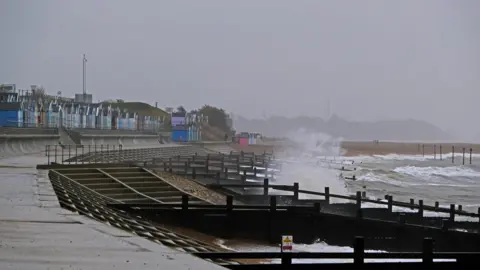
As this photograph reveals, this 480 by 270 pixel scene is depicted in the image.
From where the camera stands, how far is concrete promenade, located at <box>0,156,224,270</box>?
26.2 feet

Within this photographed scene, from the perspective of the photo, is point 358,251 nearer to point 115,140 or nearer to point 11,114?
point 115,140

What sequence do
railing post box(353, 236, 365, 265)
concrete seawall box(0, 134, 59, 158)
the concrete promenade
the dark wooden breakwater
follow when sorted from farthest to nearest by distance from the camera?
concrete seawall box(0, 134, 59, 158)
the dark wooden breakwater
railing post box(353, 236, 365, 265)
the concrete promenade

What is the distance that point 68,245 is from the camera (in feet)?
30.1

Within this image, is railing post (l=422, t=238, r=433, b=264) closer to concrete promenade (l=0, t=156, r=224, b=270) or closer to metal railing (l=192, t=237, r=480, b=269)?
metal railing (l=192, t=237, r=480, b=269)

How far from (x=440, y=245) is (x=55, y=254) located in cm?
1309

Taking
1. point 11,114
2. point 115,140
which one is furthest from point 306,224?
point 11,114

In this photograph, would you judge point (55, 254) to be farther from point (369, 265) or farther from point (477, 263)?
point (477, 263)

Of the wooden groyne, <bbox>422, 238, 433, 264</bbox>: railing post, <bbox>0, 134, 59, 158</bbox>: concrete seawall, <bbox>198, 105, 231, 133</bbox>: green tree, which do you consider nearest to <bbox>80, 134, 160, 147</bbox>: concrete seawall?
<bbox>0, 134, 59, 158</bbox>: concrete seawall

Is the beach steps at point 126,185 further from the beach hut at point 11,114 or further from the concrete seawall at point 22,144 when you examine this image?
the beach hut at point 11,114

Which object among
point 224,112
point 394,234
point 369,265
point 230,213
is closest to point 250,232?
point 230,213

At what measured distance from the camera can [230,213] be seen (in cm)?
2022

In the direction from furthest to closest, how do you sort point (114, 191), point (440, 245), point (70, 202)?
point (114, 191), point (440, 245), point (70, 202)

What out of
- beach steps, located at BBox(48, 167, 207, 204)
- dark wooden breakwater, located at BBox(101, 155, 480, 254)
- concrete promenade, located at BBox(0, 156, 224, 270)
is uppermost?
concrete promenade, located at BBox(0, 156, 224, 270)

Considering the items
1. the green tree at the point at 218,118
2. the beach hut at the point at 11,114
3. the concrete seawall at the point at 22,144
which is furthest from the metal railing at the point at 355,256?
the green tree at the point at 218,118
